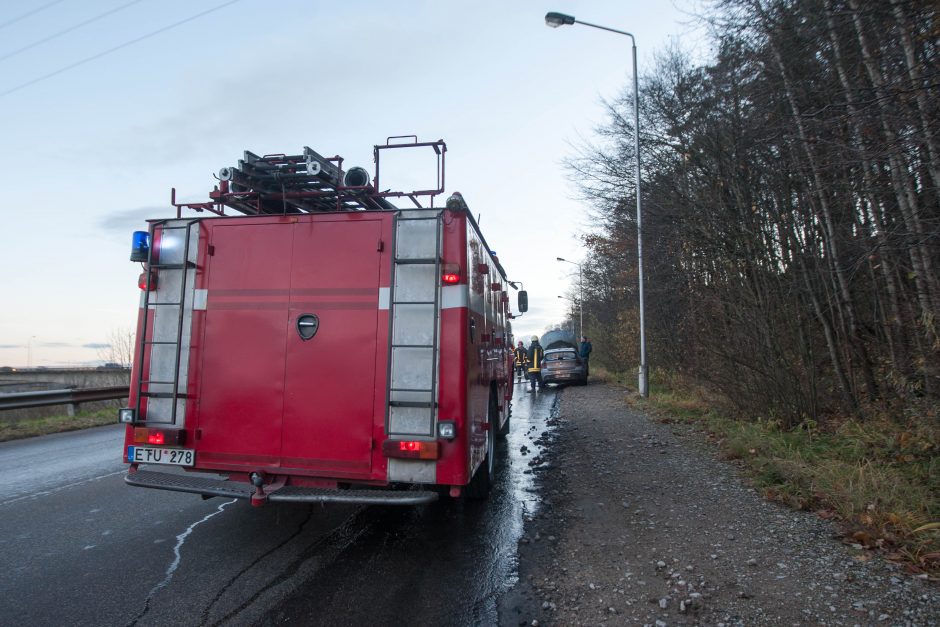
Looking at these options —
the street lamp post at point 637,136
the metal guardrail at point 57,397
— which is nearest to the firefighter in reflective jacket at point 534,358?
the street lamp post at point 637,136

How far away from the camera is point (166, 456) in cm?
459

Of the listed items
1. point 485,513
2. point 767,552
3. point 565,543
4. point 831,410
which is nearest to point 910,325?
point 831,410

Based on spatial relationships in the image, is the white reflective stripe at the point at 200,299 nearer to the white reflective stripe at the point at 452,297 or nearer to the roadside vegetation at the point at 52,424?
the white reflective stripe at the point at 452,297

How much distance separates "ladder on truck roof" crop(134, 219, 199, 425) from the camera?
4.66 m

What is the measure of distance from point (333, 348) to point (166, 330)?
1.57 meters

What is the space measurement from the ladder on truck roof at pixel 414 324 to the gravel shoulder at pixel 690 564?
1439 millimetres

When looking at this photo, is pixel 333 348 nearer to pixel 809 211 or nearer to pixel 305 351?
pixel 305 351

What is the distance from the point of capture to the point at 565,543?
4.59 metres

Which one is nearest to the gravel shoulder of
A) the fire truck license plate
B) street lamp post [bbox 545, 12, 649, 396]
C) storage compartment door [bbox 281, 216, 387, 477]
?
storage compartment door [bbox 281, 216, 387, 477]

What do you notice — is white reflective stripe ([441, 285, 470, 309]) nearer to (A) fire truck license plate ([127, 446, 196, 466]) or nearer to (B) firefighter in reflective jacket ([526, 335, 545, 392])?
(A) fire truck license plate ([127, 446, 196, 466])

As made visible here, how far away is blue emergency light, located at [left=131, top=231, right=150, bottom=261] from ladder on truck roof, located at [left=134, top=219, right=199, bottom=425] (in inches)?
2.6

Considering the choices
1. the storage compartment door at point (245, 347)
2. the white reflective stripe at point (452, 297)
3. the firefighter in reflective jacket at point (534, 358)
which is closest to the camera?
the white reflective stripe at point (452, 297)

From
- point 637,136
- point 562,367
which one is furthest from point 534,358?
point 637,136

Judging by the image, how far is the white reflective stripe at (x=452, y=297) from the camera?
171 inches
